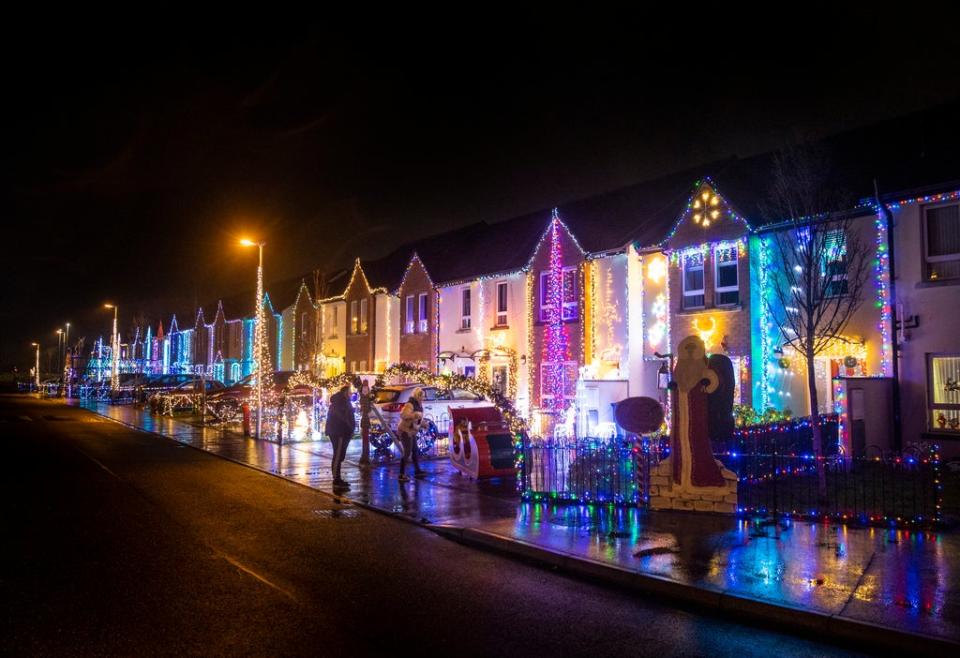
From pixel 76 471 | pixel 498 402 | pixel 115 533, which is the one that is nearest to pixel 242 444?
pixel 76 471

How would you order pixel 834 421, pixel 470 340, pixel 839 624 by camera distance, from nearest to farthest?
pixel 839 624 < pixel 834 421 < pixel 470 340

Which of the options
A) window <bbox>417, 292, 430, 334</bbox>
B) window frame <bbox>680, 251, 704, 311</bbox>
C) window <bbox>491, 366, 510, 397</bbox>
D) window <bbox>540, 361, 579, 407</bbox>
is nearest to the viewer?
window frame <bbox>680, 251, 704, 311</bbox>

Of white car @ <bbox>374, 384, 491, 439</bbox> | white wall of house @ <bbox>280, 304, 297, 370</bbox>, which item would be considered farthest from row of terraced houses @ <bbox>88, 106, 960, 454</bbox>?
white wall of house @ <bbox>280, 304, 297, 370</bbox>

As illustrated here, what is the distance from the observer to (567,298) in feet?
81.4

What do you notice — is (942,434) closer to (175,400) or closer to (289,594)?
(289,594)

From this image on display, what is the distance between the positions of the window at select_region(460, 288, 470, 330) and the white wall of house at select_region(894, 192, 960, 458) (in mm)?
16980

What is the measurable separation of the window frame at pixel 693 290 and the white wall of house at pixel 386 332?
17169 mm

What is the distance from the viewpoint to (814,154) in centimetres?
1421

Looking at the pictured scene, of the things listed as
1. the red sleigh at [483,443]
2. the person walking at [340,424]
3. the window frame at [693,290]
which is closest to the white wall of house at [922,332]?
the window frame at [693,290]

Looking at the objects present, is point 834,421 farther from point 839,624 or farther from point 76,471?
point 76,471

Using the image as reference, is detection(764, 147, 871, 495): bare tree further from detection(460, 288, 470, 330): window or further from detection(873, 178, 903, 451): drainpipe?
detection(460, 288, 470, 330): window

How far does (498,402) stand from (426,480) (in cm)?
301

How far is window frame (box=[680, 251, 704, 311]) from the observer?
19.7m

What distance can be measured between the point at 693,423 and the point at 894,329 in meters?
7.95
